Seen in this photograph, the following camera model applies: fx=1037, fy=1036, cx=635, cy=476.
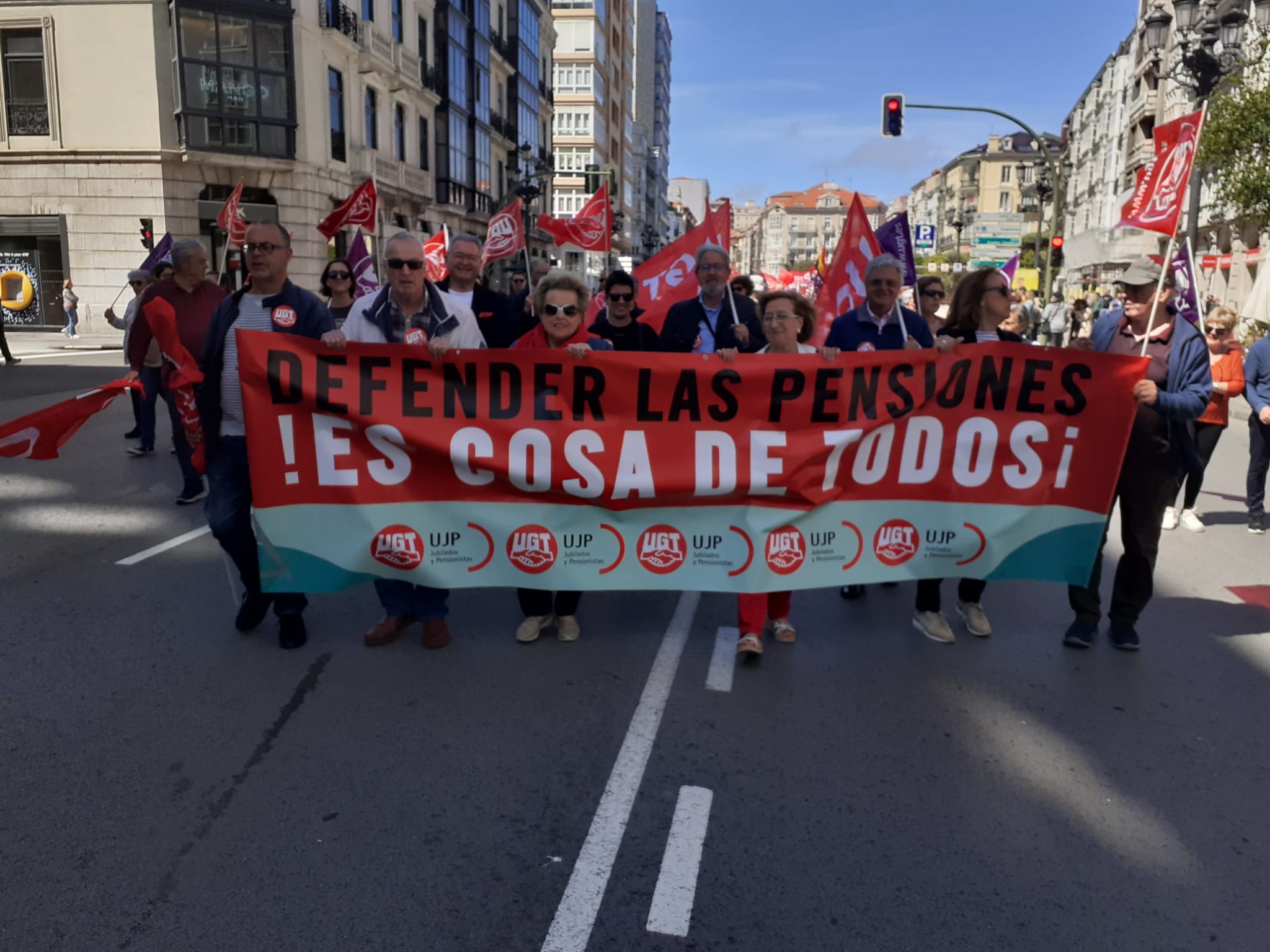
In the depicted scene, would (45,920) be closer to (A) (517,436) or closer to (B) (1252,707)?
(A) (517,436)

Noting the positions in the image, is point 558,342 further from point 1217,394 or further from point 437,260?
point 437,260

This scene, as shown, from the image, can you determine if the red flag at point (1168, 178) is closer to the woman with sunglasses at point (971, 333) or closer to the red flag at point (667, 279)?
the woman with sunglasses at point (971, 333)

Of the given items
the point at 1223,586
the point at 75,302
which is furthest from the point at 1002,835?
the point at 75,302

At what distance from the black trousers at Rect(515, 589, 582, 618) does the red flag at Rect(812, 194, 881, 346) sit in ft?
15.6

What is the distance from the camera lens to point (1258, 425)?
26.7 feet

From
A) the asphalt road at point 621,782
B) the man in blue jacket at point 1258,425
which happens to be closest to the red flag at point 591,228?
the man in blue jacket at point 1258,425

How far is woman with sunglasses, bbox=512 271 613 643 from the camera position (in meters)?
4.98

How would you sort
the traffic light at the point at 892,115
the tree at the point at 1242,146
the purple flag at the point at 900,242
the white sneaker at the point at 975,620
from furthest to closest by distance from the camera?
the traffic light at the point at 892,115, the tree at the point at 1242,146, the purple flag at the point at 900,242, the white sneaker at the point at 975,620

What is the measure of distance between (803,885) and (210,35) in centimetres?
3106

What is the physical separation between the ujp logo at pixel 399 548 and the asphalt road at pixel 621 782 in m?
0.45

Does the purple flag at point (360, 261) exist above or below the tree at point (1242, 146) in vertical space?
below

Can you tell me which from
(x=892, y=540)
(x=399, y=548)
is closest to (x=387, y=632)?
(x=399, y=548)

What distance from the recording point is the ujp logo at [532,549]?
4898 millimetres

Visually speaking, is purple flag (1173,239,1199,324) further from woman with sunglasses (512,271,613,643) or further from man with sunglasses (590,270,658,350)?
woman with sunglasses (512,271,613,643)
